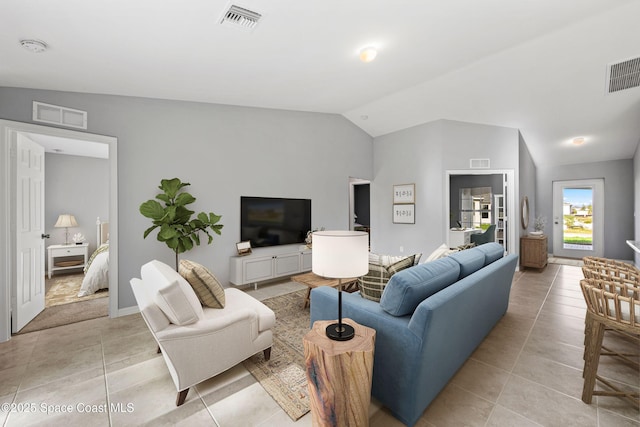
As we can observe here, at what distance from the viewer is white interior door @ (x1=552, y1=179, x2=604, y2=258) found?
6344mm

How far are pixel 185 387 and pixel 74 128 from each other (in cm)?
301

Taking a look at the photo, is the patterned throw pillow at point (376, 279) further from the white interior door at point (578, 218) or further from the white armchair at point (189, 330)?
the white interior door at point (578, 218)

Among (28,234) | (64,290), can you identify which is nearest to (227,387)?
(28,234)

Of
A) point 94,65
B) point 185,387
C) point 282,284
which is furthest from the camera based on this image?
point 282,284

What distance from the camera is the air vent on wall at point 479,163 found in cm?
503

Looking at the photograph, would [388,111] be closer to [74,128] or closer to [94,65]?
[94,65]

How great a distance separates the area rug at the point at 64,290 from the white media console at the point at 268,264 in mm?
1889

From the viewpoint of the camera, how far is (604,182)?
6.21m

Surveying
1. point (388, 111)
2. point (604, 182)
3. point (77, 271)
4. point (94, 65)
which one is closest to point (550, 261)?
point (604, 182)

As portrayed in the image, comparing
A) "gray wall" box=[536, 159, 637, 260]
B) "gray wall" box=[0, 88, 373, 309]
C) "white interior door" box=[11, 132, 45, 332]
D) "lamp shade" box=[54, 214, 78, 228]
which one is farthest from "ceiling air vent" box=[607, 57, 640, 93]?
"lamp shade" box=[54, 214, 78, 228]

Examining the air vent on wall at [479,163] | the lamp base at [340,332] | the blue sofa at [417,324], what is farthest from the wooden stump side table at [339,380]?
the air vent on wall at [479,163]

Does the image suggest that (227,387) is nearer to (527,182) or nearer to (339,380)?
(339,380)

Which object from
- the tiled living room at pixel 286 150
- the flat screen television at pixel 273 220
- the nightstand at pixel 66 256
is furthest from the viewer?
the nightstand at pixel 66 256

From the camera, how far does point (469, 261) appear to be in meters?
2.22
